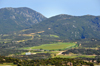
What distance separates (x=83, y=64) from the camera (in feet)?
370

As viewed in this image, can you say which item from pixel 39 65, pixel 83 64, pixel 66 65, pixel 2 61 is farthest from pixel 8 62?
pixel 83 64

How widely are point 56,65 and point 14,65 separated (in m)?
21.7

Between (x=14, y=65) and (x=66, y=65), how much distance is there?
88.2 feet

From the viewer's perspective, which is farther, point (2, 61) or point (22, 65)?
point (2, 61)

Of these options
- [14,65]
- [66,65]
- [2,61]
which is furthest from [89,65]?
[2,61]

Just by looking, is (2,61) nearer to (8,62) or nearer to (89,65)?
(8,62)

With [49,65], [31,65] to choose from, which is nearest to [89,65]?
[49,65]

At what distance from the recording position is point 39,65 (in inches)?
4114

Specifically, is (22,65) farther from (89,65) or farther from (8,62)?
(89,65)

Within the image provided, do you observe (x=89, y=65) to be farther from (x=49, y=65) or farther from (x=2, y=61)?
(x=2, y=61)

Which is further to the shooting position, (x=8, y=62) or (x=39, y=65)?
(x=8, y=62)

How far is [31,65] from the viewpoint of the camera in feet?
344

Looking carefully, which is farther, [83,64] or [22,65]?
[83,64]

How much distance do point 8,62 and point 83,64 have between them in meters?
42.2
